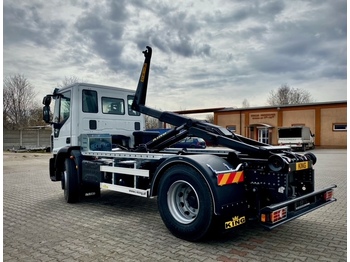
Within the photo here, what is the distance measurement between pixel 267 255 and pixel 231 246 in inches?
19.3

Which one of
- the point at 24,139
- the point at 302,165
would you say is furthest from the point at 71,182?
the point at 24,139

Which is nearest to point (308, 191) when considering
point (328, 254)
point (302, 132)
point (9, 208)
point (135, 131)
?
point (328, 254)

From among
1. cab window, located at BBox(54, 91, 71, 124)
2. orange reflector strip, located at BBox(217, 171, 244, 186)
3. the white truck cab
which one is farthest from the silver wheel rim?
cab window, located at BBox(54, 91, 71, 124)

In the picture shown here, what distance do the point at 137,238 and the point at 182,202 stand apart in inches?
32.4

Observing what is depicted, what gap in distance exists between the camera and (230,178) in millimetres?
4203

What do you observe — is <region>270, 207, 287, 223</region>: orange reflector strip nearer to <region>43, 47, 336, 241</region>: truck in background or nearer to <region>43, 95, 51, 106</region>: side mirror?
<region>43, 47, 336, 241</region>: truck in background

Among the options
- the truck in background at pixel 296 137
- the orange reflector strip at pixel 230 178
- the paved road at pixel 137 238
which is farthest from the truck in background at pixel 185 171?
the truck in background at pixel 296 137

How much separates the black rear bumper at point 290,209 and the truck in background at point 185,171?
0.01 m

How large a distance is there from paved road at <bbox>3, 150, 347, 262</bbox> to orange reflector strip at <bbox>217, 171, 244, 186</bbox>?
0.85 metres

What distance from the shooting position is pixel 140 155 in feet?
18.1

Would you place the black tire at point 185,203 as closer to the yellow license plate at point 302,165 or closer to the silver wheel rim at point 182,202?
the silver wheel rim at point 182,202

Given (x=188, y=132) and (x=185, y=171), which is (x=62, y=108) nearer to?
(x=188, y=132)

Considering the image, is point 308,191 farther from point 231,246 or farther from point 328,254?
point 231,246

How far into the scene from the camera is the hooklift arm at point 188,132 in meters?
4.73
